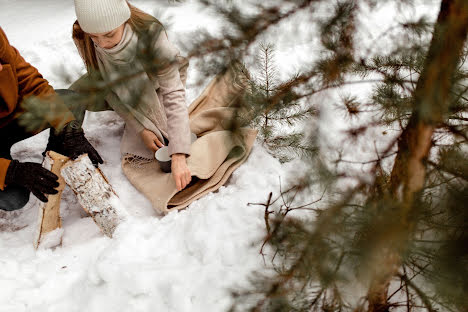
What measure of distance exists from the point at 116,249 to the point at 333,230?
3.53 ft

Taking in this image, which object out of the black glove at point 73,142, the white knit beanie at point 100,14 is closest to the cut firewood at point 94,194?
Result: the black glove at point 73,142

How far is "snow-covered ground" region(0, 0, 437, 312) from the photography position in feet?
4.77

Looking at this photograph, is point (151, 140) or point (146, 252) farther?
point (151, 140)

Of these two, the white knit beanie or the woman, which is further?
the white knit beanie

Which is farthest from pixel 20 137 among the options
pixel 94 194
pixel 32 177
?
pixel 94 194

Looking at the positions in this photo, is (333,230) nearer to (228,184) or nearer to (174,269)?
(174,269)

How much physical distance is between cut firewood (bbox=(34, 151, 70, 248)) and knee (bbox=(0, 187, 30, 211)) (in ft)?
0.36

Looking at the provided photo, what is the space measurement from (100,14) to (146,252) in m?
1.01

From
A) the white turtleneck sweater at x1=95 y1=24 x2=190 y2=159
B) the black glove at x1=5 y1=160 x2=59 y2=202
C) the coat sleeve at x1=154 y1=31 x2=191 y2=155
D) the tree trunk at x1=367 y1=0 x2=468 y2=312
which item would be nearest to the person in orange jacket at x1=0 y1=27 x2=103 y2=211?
the black glove at x1=5 y1=160 x2=59 y2=202

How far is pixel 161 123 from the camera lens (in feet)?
7.02

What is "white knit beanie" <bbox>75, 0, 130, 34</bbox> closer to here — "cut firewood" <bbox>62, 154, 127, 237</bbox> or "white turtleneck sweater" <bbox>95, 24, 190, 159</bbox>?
"white turtleneck sweater" <bbox>95, 24, 190, 159</bbox>

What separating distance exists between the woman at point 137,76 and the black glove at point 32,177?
48 cm

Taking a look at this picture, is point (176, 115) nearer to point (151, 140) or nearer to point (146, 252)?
point (151, 140)

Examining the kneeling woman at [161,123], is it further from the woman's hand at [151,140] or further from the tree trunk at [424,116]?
the tree trunk at [424,116]
